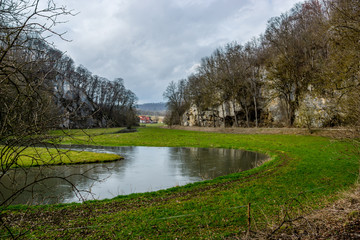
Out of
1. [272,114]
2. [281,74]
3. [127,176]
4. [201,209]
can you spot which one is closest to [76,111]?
[201,209]

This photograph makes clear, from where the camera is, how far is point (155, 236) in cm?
664

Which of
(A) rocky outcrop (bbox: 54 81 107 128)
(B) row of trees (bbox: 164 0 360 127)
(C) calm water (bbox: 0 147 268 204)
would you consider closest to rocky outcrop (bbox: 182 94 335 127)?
(B) row of trees (bbox: 164 0 360 127)

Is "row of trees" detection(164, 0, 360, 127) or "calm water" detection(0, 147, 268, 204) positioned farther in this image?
"row of trees" detection(164, 0, 360, 127)

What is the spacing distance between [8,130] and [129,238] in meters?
4.42

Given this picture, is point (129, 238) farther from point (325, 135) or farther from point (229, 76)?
point (229, 76)

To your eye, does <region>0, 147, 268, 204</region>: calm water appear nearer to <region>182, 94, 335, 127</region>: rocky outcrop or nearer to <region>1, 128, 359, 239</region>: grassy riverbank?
<region>1, 128, 359, 239</region>: grassy riverbank

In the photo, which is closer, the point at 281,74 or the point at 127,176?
the point at 127,176

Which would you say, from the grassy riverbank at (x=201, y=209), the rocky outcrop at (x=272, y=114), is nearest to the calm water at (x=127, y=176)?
the grassy riverbank at (x=201, y=209)

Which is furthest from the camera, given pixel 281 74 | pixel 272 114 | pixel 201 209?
pixel 272 114

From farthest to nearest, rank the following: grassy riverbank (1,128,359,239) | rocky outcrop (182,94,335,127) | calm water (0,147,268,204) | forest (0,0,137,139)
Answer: rocky outcrop (182,94,335,127)
calm water (0,147,268,204)
grassy riverbank (1,128,359,239)
forest (0,0,137,139)

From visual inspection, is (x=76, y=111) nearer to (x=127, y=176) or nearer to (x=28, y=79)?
(x=28, y=79)

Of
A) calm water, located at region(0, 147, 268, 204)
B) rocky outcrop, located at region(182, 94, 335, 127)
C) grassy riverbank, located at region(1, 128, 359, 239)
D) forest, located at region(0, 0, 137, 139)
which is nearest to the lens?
forest, located at region(0, 0, 137, 139)

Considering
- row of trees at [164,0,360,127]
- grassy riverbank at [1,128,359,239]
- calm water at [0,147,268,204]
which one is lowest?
calm water at [0,147,268,204]

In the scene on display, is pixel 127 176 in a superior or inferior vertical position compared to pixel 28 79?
inferior
